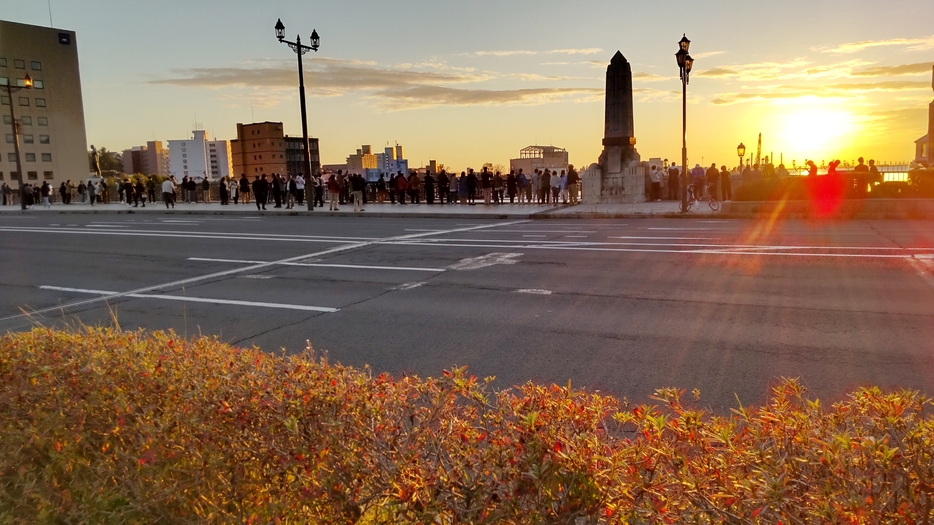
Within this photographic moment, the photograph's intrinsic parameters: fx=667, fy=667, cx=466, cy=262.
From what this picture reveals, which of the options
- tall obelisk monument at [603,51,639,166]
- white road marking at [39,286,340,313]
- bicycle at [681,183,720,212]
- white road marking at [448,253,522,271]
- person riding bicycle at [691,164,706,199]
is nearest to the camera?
white road marking at [39,286,340,313]

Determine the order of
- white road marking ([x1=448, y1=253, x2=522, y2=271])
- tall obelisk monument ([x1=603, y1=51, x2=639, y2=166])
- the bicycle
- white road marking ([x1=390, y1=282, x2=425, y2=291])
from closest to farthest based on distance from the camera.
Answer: white road marking ([x1=390, y1=282, x2=425, y2=291]) < white road marking ([x1=448, y1=253, x2=522, y2=271]) < the bicycle < tall obelisk monument ([x1=603, y1=51, x2=639, y2=166])

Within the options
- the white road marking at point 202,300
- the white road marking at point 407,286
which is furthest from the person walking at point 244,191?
the white road marking at point 407,286

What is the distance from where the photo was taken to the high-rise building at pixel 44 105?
365 feet

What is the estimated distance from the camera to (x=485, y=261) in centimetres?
1306

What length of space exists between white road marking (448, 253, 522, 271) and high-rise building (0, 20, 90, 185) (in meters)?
120

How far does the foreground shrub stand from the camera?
7.28 feet

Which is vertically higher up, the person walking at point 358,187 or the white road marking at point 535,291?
the person walking at point 358,187

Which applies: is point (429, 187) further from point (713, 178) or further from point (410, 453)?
point (410, 453)

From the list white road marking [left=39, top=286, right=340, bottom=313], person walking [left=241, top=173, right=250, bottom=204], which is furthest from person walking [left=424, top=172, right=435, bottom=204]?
white road marking [left=39, top=286, right=340, bottom=313]

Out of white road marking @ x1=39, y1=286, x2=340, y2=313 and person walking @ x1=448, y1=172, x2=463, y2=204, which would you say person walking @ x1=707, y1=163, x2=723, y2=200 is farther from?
white road marking @ x1=39, y1=286, x2=340, y2=313

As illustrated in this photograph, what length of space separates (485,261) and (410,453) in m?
10.4

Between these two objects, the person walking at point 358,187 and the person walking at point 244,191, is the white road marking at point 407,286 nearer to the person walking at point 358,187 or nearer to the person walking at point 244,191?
the person walking at point 358,187

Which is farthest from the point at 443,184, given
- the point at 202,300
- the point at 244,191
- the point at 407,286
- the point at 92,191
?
the point at 92,191

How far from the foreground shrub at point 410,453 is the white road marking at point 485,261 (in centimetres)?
857
